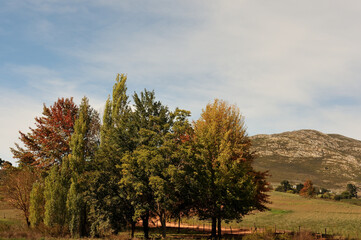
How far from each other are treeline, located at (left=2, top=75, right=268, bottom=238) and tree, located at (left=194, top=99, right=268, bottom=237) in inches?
4.1

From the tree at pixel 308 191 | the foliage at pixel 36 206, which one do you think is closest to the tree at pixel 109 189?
the foliage at pixel 36 206

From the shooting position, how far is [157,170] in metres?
27.4

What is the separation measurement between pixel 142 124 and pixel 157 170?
646cm

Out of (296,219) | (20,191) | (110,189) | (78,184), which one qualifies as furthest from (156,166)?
(296,219)

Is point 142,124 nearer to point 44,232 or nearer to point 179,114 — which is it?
point 179,114

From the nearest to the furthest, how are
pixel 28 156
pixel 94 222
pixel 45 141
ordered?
pixel 94 222 → pixel 45 141 → pixel 28 156

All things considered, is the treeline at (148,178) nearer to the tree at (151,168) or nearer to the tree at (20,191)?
the tree at (151,168)

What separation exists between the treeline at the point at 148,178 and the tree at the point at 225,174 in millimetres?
104

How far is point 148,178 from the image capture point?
2836 cm

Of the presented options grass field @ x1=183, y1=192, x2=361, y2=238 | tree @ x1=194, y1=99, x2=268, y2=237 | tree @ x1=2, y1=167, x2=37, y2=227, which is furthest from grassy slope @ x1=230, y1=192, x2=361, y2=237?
tree @ x1=2, y1=167, x2=37, y2=227

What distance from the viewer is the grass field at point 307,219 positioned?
41812 mm

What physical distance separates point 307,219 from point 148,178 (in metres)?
39.8

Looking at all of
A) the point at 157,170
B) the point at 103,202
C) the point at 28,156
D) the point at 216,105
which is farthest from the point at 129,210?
the point at 28,156

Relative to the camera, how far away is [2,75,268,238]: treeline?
1102 inches
